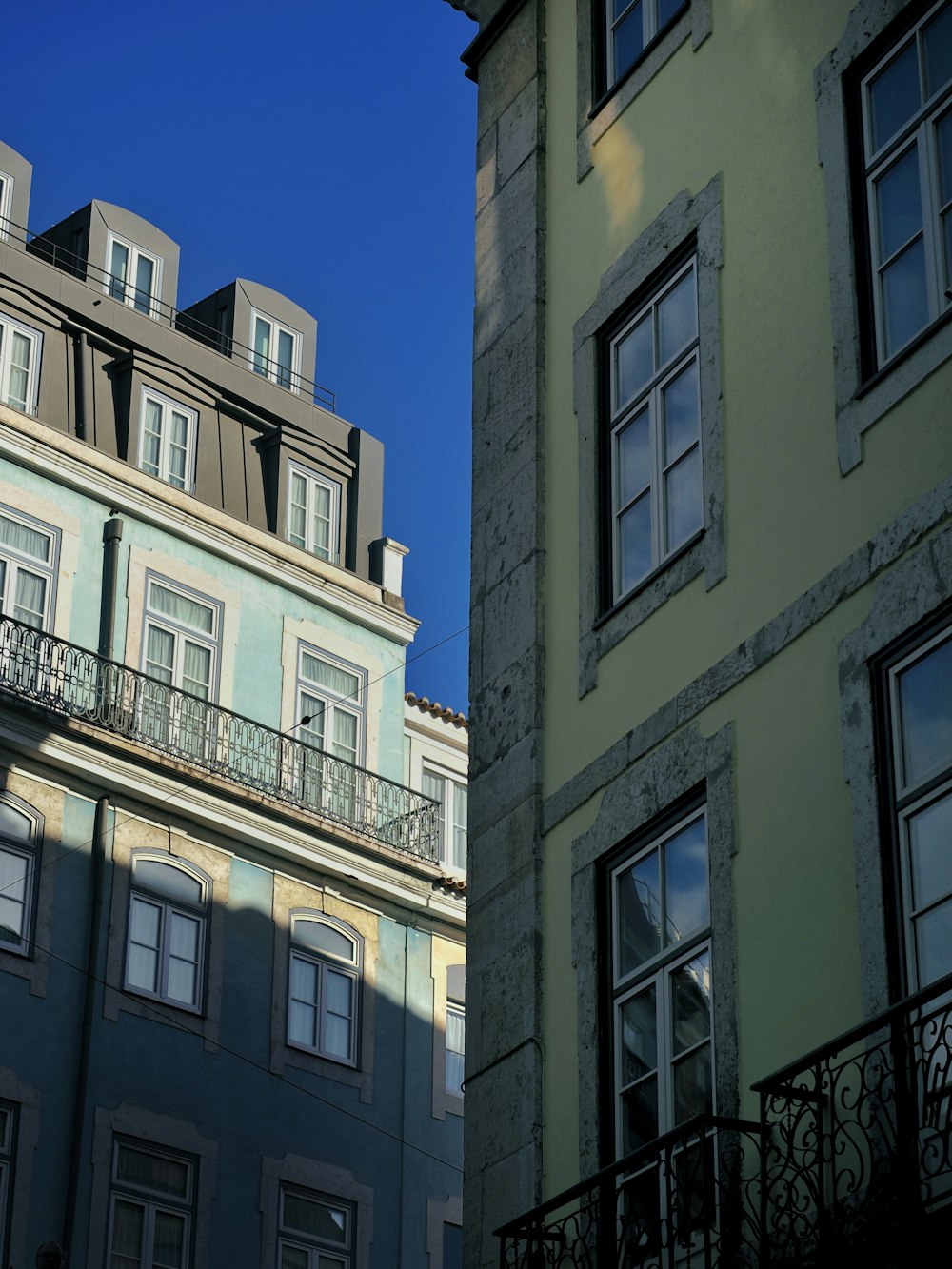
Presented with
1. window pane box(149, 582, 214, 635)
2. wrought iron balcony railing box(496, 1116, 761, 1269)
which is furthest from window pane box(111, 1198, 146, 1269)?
wrought iron balcony railing box(496, 1116, 761, 1269)

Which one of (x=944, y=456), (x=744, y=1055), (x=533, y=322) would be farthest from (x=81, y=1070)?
(x=944, y=456)

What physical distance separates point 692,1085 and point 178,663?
15.5 m

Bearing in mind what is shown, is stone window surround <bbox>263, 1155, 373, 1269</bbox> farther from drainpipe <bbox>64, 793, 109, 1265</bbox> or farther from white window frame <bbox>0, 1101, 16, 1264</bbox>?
white window frame <bbox>0, 1101, 16, 1264</bbox>

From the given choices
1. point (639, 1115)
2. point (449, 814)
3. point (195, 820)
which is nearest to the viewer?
point (639, 1115)

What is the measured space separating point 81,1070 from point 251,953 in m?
2.57

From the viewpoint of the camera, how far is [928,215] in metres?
9.52

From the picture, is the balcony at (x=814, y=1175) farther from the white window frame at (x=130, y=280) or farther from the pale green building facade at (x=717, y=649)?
the white window frame at (x=130, y=280)

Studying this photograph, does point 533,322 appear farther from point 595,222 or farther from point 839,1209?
point 839,1209

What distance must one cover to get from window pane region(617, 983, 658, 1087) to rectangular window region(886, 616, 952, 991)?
77.6 inches

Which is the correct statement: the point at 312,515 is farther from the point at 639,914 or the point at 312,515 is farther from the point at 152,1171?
the point at 639,914

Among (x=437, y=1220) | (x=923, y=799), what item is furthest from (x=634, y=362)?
(x=437, y=1220)

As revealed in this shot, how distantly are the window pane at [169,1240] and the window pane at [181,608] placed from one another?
259 inches

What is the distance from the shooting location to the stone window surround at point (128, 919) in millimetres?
22234

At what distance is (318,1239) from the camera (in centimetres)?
2283
